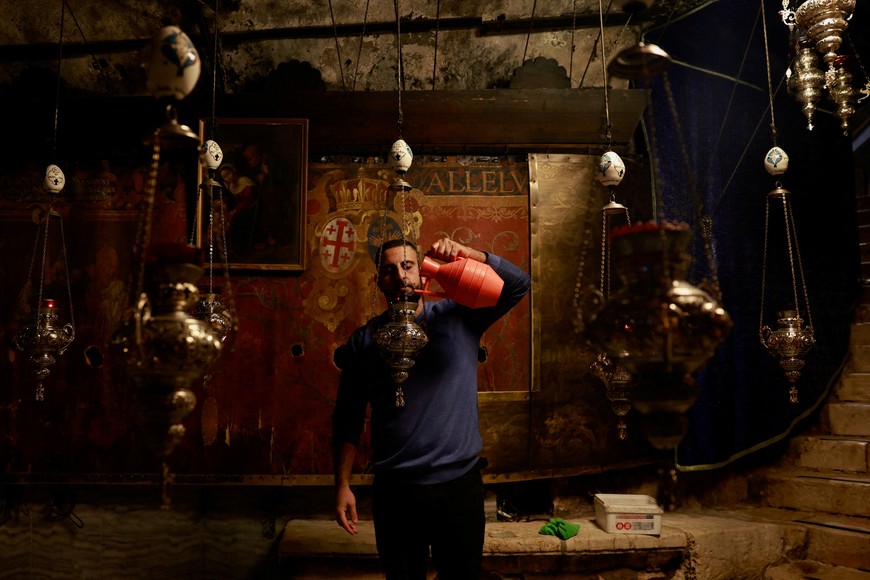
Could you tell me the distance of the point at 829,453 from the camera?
432 cm

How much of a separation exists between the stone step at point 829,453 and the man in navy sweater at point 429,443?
328 centimetres

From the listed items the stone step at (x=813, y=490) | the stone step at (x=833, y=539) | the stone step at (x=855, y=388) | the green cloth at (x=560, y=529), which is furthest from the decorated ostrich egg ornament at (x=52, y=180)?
the stone step at (x=855, y=388)

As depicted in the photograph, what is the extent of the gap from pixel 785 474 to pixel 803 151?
2464 millimetres

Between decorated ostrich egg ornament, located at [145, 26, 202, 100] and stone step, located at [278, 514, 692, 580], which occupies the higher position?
decorated ostrich egg ornament, located at [145, 26, 202, 100]

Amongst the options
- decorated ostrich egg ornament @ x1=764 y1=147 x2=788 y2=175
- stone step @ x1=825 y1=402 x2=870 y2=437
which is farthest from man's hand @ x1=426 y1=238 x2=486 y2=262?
stone step @ x1=825 y1=402 x2=870 y2=437

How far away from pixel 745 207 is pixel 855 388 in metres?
1.76

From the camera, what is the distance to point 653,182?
166 inches

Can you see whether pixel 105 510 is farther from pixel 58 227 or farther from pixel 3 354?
pixel 58 227

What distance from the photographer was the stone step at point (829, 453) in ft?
13.7

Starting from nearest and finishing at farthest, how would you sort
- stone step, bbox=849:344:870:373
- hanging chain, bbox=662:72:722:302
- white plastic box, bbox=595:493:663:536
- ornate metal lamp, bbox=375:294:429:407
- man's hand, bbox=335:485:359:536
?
hanging chain, bbox=662:72:722:302 < ornate metal lamp, bbox=375:294:429:407 < man's hand, bbox=335:485:359:536 < white plastic box, bbox=595:493:663:536 < stone step, bbox=849:344:870:373

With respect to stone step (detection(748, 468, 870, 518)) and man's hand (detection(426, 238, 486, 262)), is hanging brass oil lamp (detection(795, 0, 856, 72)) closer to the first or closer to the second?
man's hand (detection(426, 238, 486, 262))

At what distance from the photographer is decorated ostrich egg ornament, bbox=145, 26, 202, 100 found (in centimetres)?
135

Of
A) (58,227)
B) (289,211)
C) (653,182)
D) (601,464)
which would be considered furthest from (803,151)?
(58,227)

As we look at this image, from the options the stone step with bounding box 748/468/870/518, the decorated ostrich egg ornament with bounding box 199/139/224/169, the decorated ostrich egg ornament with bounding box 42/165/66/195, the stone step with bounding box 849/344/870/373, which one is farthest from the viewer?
the stone step with bounding box 849/344/870/373
